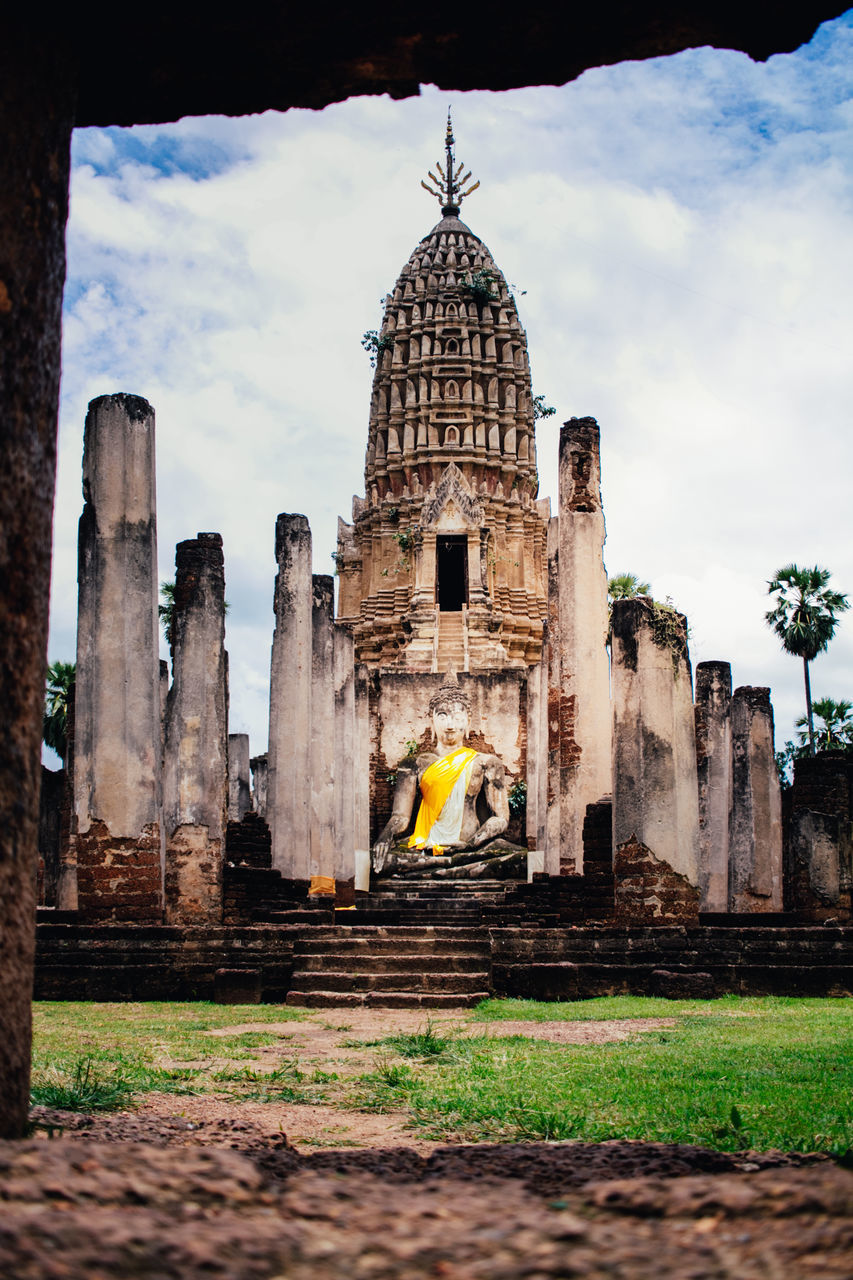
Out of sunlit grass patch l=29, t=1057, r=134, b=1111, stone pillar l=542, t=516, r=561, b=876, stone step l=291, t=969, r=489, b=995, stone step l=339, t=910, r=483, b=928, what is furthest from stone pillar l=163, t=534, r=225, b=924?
sunlit grass patch l=29, t=1057, r=134, b=1111

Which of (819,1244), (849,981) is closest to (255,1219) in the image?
(819,1244)

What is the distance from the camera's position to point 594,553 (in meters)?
15.1

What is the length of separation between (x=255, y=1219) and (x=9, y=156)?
246 centimetres

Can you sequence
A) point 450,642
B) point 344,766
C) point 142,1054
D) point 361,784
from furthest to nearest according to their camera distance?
1. point 450,642
2. point 361,784
3. point 344,766
4. point 142,1054

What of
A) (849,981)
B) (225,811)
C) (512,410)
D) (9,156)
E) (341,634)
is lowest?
(849,981)

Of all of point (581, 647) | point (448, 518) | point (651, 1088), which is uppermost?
point (448, 518)

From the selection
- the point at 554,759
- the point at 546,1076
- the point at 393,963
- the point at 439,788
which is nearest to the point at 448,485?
the point at 439,788

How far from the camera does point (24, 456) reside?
2957mm

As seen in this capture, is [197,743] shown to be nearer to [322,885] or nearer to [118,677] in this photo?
[118,677]

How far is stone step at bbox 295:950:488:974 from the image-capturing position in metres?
10.6

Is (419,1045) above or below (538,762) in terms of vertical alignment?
below

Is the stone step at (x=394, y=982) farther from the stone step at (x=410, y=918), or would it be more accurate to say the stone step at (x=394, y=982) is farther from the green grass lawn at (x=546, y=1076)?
the stone step at (x=410, y=918)

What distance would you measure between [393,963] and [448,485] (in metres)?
20.8

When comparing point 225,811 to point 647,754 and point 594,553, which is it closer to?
point 647,754
